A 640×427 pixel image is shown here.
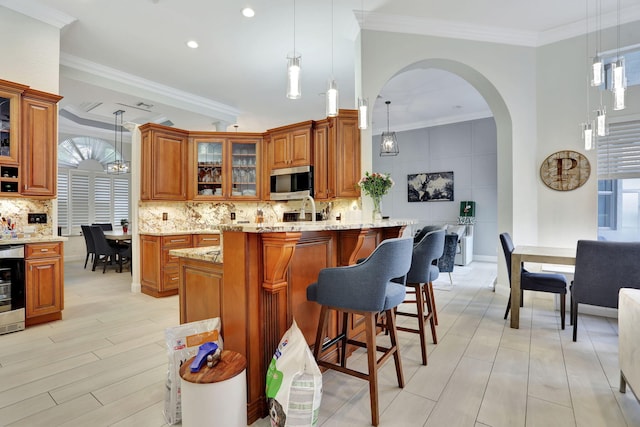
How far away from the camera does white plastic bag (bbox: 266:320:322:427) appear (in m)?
1.53

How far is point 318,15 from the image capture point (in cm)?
363

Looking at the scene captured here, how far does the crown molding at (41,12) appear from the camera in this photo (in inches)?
132

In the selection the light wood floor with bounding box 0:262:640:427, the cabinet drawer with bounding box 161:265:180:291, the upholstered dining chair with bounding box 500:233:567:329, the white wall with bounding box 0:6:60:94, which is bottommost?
the light wood floor with bounding box 0:262:640:427

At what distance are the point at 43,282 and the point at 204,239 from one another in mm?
1951

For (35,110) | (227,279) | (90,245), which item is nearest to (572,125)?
(227,279)

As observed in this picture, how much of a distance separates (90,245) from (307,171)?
5.05 m

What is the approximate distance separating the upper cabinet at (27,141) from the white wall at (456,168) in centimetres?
657

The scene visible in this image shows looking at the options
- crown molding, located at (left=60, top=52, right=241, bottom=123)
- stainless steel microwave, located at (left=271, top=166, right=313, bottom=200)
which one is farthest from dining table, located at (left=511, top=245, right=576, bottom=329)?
crown molding, located at (left=60, top=52, right=241, bottom=123)

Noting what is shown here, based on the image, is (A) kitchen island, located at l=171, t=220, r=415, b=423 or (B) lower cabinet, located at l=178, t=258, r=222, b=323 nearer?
(A) kitchen island, located at l=171, t=220, r=415, b=423

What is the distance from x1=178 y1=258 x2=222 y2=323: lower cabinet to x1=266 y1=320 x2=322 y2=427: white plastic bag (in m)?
0.60

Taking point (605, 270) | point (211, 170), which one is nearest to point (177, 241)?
point (211, 170)

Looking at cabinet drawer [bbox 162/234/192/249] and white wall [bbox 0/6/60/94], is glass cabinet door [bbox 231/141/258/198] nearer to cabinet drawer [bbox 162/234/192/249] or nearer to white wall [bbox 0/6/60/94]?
cabinet drawer [bbox 162/234/192/249]

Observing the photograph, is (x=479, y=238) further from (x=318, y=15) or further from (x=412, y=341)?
(x=318, y=15)

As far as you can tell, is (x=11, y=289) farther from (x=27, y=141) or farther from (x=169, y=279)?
(x=169, y=279)
